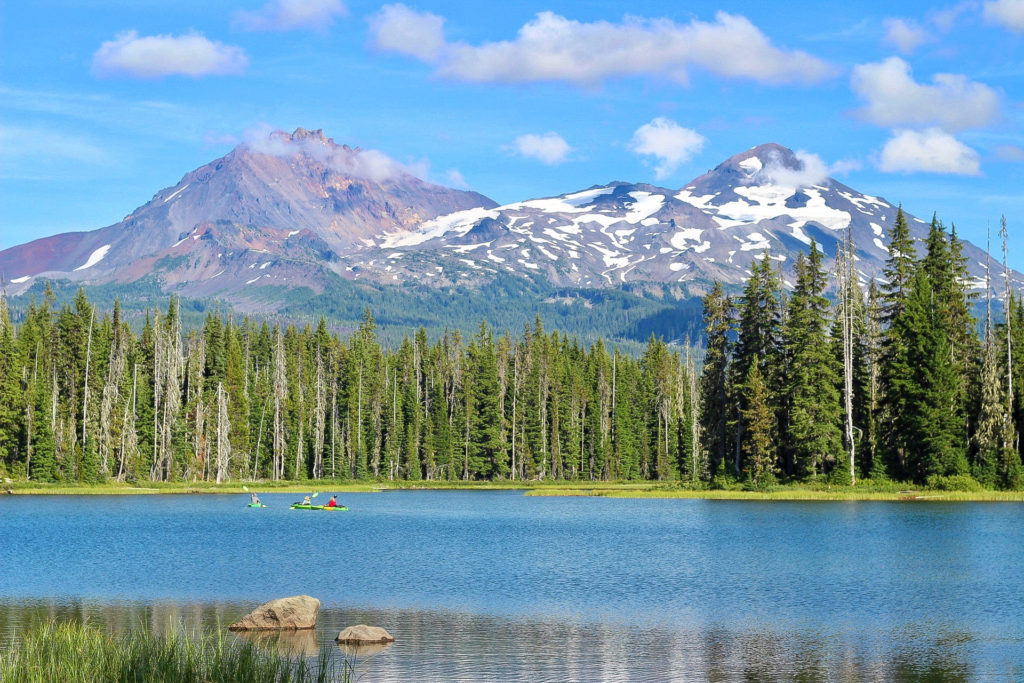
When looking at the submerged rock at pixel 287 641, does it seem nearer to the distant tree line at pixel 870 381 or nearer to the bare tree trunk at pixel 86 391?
the distant tree line at pixel 870 381

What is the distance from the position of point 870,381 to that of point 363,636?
77671 mm

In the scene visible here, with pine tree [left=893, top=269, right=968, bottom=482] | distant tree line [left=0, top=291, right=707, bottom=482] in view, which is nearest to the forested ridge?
pine tree [left=893, top=269, right=968, bottom=482]

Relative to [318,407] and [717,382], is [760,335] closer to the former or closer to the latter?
[717,382]

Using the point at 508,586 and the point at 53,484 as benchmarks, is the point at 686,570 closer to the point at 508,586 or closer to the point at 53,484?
the point at 508,586

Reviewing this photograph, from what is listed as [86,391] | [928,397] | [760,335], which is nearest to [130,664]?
[928,397]

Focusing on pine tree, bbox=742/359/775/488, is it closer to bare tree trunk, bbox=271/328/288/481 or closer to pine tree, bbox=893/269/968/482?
pine tree, bbox=893/269/968/482

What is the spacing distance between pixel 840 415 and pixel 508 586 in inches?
2249

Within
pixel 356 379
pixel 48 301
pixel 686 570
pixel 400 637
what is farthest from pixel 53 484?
pixel 400 637

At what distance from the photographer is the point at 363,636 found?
3047cm

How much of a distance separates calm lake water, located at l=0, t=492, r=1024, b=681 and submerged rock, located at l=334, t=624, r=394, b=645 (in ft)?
2.22

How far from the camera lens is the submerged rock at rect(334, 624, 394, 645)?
30406mm

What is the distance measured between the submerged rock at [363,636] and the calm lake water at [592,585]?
2.22ft

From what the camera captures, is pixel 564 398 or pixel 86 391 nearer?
pixel 86 391

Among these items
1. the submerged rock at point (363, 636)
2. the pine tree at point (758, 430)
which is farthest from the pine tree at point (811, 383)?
the submerged rock at point (363, 636)
